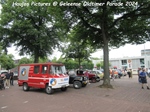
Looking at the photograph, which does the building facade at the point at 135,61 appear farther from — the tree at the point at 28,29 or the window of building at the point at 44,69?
the window of building at the point at 44,69

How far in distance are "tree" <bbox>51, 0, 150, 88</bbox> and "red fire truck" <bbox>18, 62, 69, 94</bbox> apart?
163 inches

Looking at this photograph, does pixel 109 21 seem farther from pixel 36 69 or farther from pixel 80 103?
pixel 80 103

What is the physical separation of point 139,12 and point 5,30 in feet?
68.8

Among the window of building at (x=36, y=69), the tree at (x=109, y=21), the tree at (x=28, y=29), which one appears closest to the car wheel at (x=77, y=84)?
the tree at (x=109, y=21)

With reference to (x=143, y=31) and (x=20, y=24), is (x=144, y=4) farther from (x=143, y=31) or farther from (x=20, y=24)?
(x=20, y=24)

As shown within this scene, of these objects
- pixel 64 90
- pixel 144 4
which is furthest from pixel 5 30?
pixel 144 4

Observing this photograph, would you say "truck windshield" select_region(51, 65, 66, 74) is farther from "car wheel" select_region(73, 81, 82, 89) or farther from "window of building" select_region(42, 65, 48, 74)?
"car wheel" select_region(73, 81, 82, 89)

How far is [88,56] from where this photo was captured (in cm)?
2944

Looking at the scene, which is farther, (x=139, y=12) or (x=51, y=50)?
(x=51, y=50)

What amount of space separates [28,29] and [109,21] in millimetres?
13985

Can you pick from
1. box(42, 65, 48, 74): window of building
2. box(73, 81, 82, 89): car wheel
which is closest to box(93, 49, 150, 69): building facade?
box(73, 81, 82, 89): car wheel

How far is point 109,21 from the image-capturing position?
15.9m

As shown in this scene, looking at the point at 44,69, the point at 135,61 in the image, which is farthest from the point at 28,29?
the point at 135,61

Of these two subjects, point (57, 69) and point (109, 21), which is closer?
point (57, 69)
